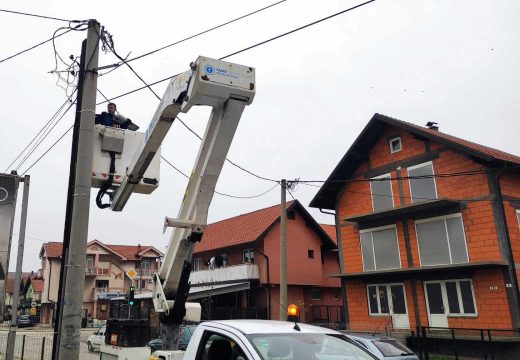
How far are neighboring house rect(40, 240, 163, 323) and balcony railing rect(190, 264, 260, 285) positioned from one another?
991 inches

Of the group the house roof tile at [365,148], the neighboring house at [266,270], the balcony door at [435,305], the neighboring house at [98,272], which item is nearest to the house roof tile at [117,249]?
the neighboring house at [98,272]

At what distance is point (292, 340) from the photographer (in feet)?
A: 14.9

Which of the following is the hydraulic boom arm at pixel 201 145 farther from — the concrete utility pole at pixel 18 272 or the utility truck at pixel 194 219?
the concrete utility pole at pixel 18 272

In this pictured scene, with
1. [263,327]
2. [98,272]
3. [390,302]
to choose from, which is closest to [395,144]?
[390,302]

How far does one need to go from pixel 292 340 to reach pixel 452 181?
18.6 m

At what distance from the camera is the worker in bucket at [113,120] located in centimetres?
903

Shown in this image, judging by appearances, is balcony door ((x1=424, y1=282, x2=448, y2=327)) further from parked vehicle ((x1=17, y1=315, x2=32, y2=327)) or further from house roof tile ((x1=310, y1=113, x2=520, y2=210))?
parked vehicle ((x1=17, y1=315, x2=32, y2=327))

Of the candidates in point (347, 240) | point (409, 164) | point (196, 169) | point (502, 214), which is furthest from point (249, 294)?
point (196, 169)

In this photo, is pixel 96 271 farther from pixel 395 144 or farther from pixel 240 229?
pixel 395 144

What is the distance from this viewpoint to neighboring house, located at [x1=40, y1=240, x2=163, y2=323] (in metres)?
59.7

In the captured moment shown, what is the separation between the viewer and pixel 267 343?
14.3ft

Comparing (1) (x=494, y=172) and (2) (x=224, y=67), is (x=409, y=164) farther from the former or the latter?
(2) (x=224, y=67)

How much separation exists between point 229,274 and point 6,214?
21.8 meters

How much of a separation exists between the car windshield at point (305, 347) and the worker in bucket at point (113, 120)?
5.89m
